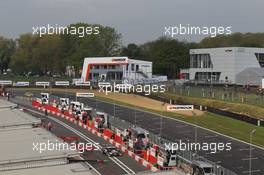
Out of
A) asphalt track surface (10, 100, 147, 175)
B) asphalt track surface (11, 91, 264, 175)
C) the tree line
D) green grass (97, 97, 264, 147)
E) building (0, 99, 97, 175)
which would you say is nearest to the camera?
building (0, 99, 97, 175)

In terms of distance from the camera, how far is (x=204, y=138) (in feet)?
148

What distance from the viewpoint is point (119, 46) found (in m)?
142

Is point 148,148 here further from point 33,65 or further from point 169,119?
point 33,65

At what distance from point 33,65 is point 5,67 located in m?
32.2

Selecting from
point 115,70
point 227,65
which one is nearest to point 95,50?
point 115,70

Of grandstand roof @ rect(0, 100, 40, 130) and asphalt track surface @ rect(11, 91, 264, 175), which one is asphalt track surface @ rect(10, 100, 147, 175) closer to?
grandstand roof @ rect(0, 100, 40, 130)

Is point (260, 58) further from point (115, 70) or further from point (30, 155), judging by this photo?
point (30, 155)

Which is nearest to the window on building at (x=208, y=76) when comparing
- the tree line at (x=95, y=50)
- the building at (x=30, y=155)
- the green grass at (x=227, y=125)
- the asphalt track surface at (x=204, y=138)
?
the tree line at (x=95, y=50)

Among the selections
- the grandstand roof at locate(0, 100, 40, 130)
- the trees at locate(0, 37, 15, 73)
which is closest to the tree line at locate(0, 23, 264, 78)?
the trees at locate(0, 37, 15, 73)

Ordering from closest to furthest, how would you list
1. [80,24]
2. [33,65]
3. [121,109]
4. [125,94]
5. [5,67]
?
[121,109]
[125,94]
[80,24]
[33,65]
[5,67]

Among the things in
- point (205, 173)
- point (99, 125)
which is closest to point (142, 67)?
point (99, 125)

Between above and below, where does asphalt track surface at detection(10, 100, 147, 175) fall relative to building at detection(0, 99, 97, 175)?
below

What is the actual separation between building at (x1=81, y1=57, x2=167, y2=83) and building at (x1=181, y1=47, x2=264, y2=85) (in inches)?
388

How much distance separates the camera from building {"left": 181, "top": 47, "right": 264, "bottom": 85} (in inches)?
3878
